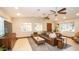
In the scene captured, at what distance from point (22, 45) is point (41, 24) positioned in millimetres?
616

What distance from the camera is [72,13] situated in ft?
5.83

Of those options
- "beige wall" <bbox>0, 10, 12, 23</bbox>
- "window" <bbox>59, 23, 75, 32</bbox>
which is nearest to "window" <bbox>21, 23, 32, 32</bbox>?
"beige wall" <bbox>0, 10, 12, 23</bbox>

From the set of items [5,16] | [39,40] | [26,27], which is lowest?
[39,40]

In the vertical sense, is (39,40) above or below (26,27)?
below

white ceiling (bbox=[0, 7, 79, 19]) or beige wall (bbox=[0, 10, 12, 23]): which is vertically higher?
white ceiling (bbox=[0, 7, 79, 19])

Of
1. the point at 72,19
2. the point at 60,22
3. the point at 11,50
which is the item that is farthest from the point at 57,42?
the point at 11,50

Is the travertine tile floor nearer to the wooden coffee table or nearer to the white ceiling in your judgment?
the wooden coffee table

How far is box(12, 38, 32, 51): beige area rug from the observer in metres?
1.80

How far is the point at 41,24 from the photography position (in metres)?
1.92

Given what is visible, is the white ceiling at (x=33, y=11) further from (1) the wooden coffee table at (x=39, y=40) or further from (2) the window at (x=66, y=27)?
(1) the wooden coffee table at (x=39, y=40)

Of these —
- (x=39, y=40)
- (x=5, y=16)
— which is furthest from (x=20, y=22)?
(x=39, y=40)

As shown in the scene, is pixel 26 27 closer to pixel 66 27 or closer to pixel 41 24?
pixel 41 24

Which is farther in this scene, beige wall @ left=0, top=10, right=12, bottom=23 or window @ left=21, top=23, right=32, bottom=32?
window @ left=21, top=23, right=32, bottom=32
